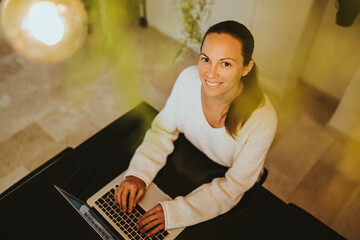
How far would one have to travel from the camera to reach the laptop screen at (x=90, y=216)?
1095 mm

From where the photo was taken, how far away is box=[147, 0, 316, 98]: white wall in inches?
86.1

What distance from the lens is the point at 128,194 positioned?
4.03 feet

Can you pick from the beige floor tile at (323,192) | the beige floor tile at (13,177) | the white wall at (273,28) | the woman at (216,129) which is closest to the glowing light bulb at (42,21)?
the woman at (216,129)

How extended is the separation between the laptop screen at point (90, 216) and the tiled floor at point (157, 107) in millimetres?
1392

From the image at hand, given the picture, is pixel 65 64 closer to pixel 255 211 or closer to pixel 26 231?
Answer: pixel 26 231

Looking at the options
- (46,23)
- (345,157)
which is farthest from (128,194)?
(345,157)

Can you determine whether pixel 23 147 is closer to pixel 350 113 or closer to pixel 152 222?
pixel 152 222

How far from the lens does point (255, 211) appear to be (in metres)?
1.19

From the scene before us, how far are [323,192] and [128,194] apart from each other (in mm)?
1658

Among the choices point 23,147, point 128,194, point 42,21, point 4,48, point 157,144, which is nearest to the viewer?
point 42,21

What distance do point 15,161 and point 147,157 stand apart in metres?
1.57

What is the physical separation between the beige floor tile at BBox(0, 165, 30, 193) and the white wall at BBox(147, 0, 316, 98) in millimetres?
2131

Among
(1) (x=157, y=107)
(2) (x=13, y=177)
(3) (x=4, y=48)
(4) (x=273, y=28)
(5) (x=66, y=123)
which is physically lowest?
(2) (x=13, y=177)

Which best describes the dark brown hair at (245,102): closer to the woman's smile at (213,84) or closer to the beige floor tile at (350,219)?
the woman's smile at (213,84)
